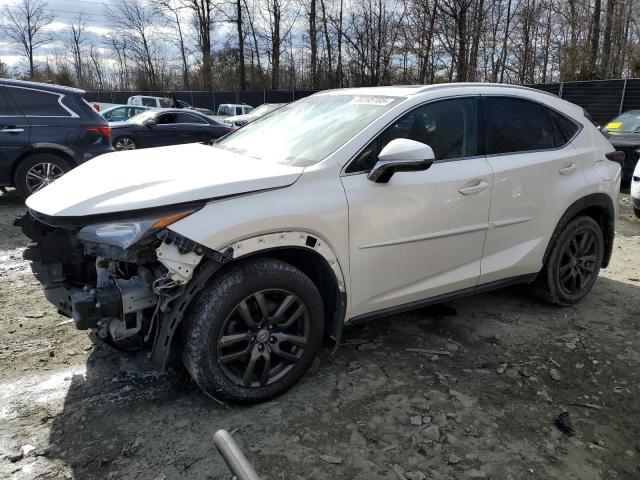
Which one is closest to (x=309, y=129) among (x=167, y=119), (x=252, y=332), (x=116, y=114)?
(x=252, y=332)

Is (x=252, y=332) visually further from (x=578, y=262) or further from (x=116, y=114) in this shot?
(x=116, y=114)

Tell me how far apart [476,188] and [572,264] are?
4.98ft

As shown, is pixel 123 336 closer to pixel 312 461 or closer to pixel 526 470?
pixel 312 461

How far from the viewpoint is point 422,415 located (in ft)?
9.37

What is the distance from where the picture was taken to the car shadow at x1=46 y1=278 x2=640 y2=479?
2.49m

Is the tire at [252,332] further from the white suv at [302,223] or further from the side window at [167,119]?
the side window at [167,119]

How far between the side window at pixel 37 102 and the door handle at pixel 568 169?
6762 mm

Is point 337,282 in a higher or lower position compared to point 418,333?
higher

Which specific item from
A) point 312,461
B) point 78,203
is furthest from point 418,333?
point 78,203

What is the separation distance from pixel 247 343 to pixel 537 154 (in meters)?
2.56

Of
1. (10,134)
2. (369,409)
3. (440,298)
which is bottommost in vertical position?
(369,409)

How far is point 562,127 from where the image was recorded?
4.09 meters

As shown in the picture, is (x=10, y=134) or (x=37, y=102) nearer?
(x=10, y=134)

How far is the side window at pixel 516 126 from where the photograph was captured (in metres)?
3.66
